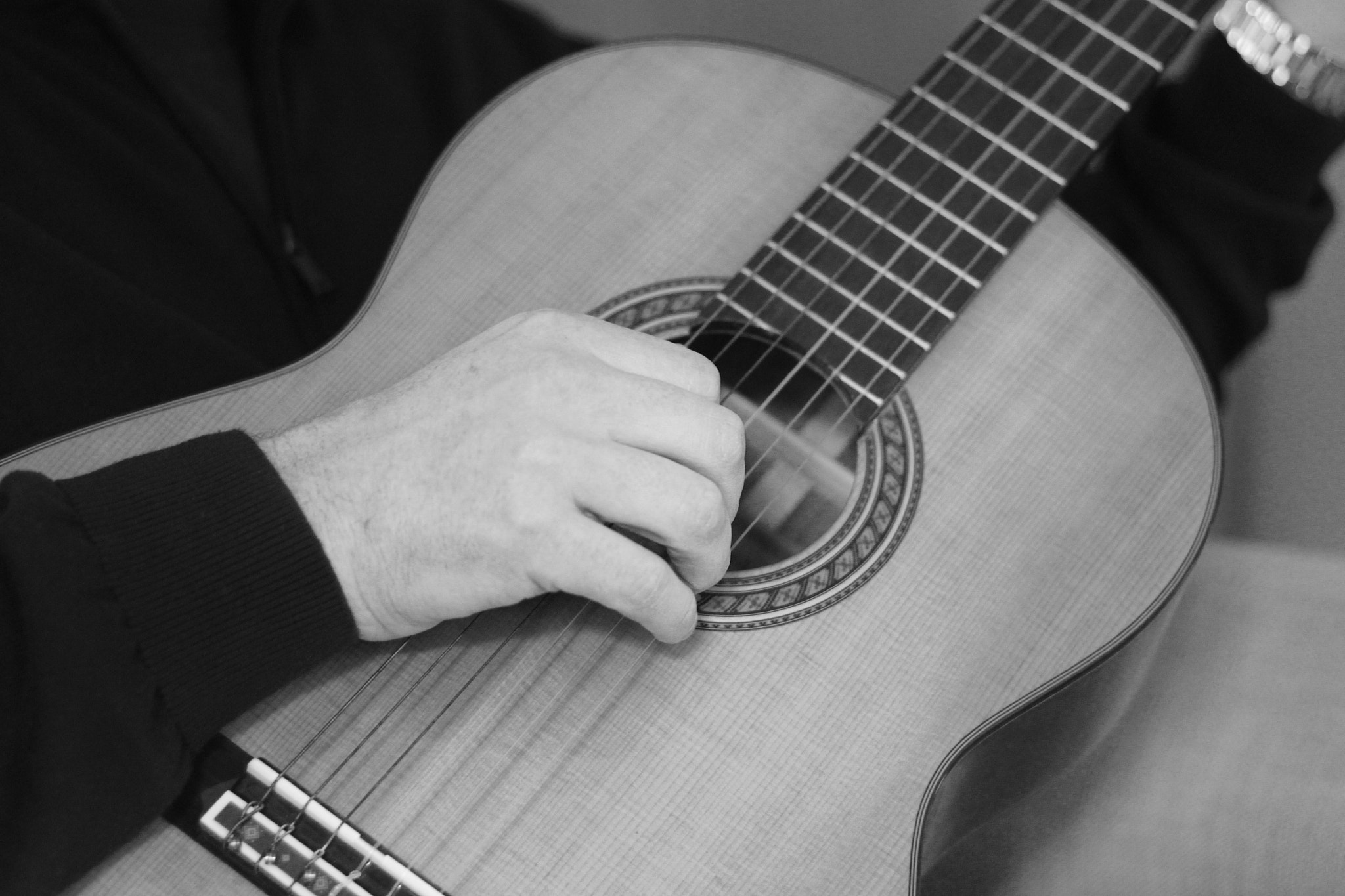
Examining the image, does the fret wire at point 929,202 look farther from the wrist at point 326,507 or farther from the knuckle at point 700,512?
the wrist at point 326,507

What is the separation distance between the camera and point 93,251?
0.97 metres

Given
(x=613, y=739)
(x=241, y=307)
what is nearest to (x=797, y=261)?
(x=613, y=739)

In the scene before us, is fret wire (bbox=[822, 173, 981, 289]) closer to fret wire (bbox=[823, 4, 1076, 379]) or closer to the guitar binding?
fret wire (bbox=[823, 4, 1076, 379])

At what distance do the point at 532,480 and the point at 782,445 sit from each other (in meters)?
0.22

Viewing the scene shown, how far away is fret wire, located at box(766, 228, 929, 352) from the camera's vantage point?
85cm

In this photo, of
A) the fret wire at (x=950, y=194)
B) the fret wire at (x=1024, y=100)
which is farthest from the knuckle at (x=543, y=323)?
the fret wire at (x=1024, y=100)

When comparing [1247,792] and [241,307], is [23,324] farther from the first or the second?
[1247,792]

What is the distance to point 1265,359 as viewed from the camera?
148cm

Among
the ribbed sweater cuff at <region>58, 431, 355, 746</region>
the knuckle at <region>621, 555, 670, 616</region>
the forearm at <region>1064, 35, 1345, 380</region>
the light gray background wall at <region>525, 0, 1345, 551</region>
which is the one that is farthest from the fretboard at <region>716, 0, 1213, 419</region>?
the light gray background wall at <region>525, 0, 1345, 551</region>

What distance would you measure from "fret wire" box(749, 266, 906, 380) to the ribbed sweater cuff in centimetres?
38

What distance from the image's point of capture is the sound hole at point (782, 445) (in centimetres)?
80

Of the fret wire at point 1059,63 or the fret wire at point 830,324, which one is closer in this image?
the fret wire at point 830,324

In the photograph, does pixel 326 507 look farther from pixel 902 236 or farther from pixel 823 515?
pixel 902 236

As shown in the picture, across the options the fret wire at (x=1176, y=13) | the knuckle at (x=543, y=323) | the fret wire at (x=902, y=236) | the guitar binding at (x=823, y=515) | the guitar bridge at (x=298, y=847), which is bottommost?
the guitar bridge at (x=298, y=847)
